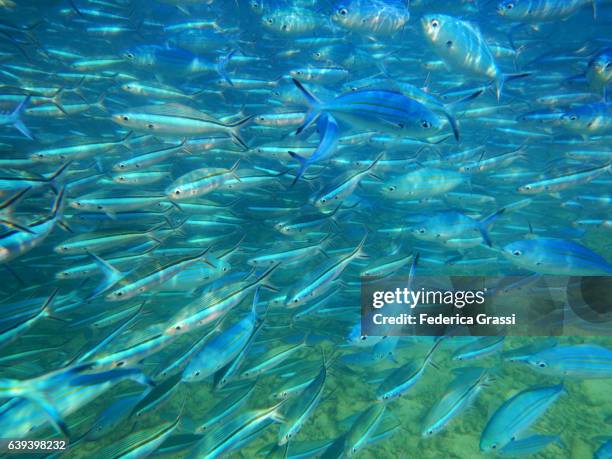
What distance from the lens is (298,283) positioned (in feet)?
10.8

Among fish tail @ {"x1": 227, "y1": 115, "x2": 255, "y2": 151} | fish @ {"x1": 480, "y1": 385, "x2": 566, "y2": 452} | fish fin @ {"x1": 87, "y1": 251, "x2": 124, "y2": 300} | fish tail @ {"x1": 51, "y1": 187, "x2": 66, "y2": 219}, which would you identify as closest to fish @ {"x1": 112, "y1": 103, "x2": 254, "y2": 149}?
fish tail @ {"x1": 227, "y1": 115, "x2": 255, "y2": 151}

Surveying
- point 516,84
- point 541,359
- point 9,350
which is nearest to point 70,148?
point 9,350

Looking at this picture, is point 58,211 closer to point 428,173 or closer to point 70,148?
point 70,148

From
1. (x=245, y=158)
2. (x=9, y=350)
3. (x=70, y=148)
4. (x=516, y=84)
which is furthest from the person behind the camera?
(x=516, y=84)

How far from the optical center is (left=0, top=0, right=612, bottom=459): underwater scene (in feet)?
8.54

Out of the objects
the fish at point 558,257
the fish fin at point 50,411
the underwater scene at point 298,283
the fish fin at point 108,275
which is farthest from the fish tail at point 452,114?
the fish fin at point 50,411

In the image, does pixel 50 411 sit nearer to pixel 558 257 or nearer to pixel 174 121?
pixel 174 121

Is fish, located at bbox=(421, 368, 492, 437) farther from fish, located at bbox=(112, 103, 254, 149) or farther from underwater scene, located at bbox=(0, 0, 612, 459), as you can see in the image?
fish, located at bbox=(112, 103, 254, 149)

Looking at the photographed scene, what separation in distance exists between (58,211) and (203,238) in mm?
1904

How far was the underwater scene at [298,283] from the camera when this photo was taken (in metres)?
2.60

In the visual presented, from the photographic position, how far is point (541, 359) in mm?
2922

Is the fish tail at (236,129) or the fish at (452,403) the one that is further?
the fish tail at (236,129)

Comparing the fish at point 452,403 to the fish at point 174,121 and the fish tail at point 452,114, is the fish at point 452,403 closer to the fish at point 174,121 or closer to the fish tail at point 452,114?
the fish tail at point 452,114

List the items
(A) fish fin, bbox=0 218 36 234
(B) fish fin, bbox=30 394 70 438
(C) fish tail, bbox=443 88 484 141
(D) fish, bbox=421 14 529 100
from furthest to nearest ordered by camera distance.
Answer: (D) fish, bbox=421 14 529 100 < (C) fish tail, bbox=443 88 484 141 < (A) fish fin, bbox=0 218 36 234 < (B) fish fin, bbox=30 394 70 438
